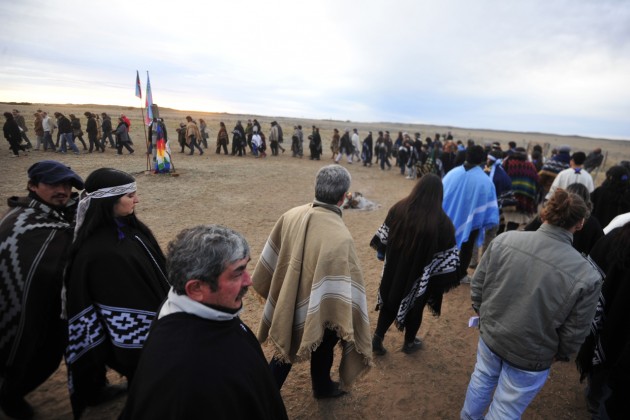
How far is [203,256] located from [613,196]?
5.55 meters

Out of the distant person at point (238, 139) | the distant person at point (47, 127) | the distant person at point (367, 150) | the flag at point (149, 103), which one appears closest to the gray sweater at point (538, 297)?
the flag at point (149, 103)

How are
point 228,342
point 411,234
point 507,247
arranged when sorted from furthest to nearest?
1. point 411,234
2. point 507,247
3. point 228,342

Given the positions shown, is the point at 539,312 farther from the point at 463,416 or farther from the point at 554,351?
the point at 463,416

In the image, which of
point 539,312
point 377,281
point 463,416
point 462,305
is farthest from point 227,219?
point 539,312

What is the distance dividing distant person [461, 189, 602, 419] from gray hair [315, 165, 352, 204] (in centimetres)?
→ 116

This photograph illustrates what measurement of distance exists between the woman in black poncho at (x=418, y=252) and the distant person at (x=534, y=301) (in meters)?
0.74

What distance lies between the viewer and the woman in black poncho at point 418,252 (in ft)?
10.3

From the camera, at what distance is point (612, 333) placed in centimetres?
258

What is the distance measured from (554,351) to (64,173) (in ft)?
12.2

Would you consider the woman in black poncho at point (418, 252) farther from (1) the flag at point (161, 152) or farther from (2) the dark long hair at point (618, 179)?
(1) the flag at point (161, 152)

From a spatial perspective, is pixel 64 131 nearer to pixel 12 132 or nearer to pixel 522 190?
pixel 12 132

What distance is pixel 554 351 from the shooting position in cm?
215

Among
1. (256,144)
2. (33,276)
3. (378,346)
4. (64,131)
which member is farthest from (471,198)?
(64,131)

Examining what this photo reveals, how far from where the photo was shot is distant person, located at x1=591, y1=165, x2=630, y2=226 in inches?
172
